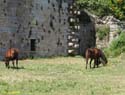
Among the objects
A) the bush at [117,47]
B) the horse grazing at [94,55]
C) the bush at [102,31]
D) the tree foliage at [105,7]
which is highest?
the tree foliage at [105,7]

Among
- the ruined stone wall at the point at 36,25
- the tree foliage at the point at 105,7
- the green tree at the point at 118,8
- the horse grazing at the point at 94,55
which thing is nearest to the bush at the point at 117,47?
the ruined stone wall at the point at 36,25

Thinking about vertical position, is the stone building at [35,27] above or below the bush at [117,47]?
above

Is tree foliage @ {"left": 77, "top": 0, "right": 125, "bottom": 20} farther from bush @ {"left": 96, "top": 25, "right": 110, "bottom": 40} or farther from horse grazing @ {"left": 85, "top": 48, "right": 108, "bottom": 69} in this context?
horse grazing @ {"left": 85, "top": 48, "right": 108, "bottom": 69}

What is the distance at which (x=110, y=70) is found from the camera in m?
31.8

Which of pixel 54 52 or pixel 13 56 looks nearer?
pixel 13 56

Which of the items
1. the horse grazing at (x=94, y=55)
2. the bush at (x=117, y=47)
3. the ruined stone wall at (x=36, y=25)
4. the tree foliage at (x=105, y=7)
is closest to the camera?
the horse grazing at (x=94, y=55)

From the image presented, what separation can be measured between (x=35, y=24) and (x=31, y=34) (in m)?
0.93

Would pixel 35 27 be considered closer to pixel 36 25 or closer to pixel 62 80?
pixel 36 25

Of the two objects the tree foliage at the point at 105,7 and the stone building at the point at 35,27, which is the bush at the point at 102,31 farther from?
the tree foliage at the point at 105,7

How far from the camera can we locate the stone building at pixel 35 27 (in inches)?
1584

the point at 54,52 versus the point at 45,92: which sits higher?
the point at 45,92

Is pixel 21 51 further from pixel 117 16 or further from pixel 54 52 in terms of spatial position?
pixel 117 16

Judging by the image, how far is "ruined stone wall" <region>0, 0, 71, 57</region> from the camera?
4022cm

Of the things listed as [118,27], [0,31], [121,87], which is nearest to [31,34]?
[0,31]
